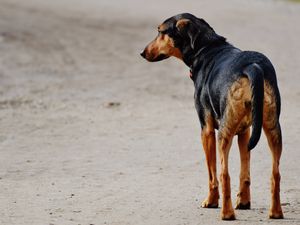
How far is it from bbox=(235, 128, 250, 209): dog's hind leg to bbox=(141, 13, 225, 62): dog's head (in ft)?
2.74

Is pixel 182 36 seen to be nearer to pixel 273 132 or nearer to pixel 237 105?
pixel 237 105

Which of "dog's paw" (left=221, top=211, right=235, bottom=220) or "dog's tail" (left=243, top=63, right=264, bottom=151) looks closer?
"dog's tail" (left=243, top=63, right=264, bottom=151)

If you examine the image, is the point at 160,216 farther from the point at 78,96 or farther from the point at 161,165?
the point at 78,96

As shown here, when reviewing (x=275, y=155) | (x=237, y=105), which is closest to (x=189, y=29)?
(x=237, y=105)

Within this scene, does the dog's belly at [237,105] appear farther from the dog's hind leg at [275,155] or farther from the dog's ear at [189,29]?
the dog's ear at [189,29]

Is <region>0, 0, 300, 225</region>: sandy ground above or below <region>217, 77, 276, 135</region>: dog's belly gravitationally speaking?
below

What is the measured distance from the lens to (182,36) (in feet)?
28.1

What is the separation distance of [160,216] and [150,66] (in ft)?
37.8

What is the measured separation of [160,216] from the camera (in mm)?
7961

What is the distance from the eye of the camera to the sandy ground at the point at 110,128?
8.41m

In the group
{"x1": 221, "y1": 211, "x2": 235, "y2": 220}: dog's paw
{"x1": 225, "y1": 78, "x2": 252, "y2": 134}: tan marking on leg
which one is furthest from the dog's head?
{"x1": 221, "y1": 211, "x2": 235, "y2": 220}: dog's paw

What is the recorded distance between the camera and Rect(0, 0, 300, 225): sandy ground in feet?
27.6

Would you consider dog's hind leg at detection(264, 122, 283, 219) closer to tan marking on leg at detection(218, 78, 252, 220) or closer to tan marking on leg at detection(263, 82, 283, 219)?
tan marking on leg at detection(263, 82, 283, 219)

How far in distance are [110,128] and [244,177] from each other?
4.65 meters
